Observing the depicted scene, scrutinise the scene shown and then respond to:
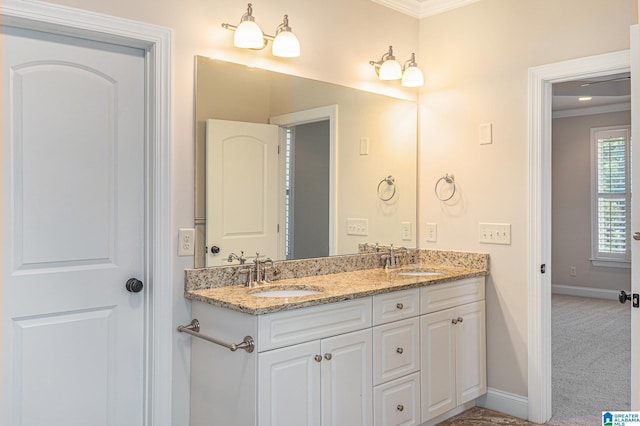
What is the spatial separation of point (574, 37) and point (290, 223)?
1858 mm

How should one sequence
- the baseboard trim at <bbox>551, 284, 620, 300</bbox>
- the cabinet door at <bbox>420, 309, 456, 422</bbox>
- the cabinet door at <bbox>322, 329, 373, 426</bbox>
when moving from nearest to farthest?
1. the cabinet door at <bbox>322, 329, 373, 426</bbox>
2. the cabinet door at <bbox>420, 309, 456, 422</bbox>
3. the baseboard trim at <bbox>551, 284, 620, 300</bbox>

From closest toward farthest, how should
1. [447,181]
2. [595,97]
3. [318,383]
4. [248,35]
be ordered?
[318,383] < [248,35] < [447,181] < [595,97]

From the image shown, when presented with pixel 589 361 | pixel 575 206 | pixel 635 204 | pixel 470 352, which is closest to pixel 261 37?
pixel 635 204

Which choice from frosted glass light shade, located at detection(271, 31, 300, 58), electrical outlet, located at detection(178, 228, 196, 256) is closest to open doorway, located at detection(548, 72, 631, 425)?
frosted glass light shade, located at detection(271, 31, 300, 58)

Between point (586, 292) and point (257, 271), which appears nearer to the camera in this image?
point (257, 271)

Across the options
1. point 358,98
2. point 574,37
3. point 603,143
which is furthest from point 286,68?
point 603,143

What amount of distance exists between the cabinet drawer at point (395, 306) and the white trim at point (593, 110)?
5.52 metres

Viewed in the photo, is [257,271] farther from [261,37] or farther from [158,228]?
[261,37]

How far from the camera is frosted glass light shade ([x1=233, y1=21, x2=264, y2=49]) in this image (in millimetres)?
2502

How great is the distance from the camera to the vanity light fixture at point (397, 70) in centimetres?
328

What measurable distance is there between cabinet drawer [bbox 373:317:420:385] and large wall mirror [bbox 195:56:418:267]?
630 millimetres

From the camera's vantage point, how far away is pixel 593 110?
7.07m

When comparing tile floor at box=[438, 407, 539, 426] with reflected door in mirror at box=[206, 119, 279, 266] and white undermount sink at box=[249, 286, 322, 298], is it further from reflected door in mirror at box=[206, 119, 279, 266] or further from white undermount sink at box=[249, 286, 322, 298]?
reflected door in mirror at box=[206, 119, 279, 266]

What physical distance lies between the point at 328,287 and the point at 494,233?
1.23m
